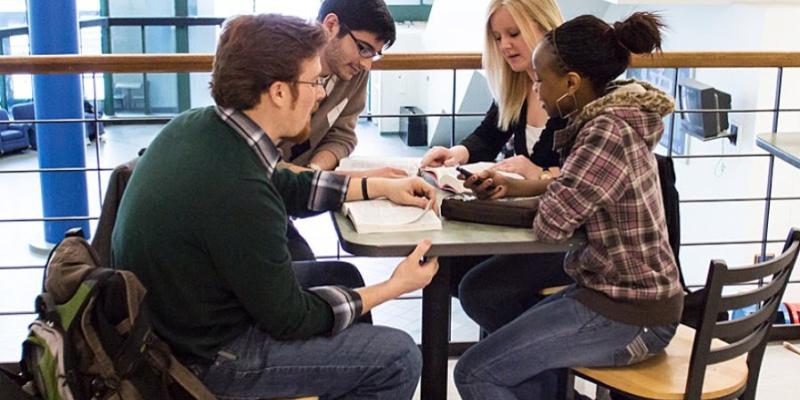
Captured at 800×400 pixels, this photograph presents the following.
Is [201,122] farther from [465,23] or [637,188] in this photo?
[465,23]

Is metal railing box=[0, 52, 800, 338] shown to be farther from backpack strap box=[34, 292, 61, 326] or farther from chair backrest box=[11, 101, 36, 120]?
chair backrest box=[11, 101, 36, 120]

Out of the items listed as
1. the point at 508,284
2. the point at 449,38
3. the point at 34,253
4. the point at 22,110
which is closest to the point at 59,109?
the point at 34,253

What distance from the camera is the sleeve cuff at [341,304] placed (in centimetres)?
180

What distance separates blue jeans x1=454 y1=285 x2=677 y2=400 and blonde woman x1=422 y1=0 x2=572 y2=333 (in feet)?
1.17

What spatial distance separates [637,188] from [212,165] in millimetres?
831

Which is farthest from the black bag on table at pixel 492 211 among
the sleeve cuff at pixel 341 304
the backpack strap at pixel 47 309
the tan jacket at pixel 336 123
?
the backpack strap at pixel 47 309

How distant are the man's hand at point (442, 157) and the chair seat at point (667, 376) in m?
0.74

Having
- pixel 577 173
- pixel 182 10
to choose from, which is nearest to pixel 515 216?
pixel 577 173

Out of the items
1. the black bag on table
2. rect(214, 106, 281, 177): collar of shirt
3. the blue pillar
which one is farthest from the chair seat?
the blue pillar

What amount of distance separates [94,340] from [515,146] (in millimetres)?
1415

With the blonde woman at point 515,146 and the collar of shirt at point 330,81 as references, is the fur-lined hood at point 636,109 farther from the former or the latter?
the collar of shirt at point 330,81

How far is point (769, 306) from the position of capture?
6.60ft

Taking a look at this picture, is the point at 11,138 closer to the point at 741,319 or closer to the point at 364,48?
the point at 364,48

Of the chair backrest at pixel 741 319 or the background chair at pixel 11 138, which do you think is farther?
the background chair at pixel 11 138
